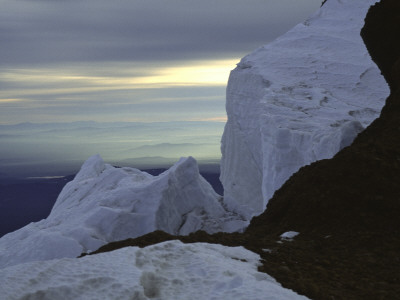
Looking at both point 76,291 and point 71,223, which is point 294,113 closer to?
point 71,223

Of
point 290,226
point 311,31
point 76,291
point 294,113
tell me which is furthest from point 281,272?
point 311,31

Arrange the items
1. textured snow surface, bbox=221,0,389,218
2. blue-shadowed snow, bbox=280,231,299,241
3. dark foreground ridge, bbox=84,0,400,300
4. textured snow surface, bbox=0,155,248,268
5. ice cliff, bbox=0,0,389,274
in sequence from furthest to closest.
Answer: textured snow surface, bbox=221,0,389,218
ice cliff, bbox=0,0,389,274
textured snow surface, bbox=0,155,248,268
blue-shadowed snow, bbox=280,231,299,241
dark foreground ridge, bbox=84,0,400,300

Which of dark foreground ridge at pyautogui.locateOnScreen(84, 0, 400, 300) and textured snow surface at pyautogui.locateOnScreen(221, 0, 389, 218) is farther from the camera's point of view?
textured snow surface at pyautogui.locateOnScreen(221, 0, 389, 218)

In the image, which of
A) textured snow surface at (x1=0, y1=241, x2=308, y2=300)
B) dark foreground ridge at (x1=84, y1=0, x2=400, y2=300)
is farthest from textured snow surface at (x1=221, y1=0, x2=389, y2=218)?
textured snow surface at (x1=0, y1=241, x2=308, y2=300)

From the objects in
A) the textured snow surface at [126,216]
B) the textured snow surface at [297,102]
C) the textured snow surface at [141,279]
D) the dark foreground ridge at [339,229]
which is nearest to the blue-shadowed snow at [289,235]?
the dark foreground ridge at [339,229]

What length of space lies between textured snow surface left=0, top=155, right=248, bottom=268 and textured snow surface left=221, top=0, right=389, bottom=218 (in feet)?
4.68

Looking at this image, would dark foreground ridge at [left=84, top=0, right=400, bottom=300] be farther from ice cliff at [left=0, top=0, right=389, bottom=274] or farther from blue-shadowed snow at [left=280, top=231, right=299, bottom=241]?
ice cliff at [left=0, top=0, right=389, bottom=274]

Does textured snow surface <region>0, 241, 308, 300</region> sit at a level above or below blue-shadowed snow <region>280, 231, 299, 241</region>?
above

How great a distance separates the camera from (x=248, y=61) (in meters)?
31.0

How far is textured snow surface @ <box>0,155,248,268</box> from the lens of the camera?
1758 centimetres

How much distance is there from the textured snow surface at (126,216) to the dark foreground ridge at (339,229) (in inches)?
283

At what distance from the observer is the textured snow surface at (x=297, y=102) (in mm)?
22422

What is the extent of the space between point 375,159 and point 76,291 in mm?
7475

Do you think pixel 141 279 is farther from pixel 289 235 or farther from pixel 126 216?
pixel 126 216
